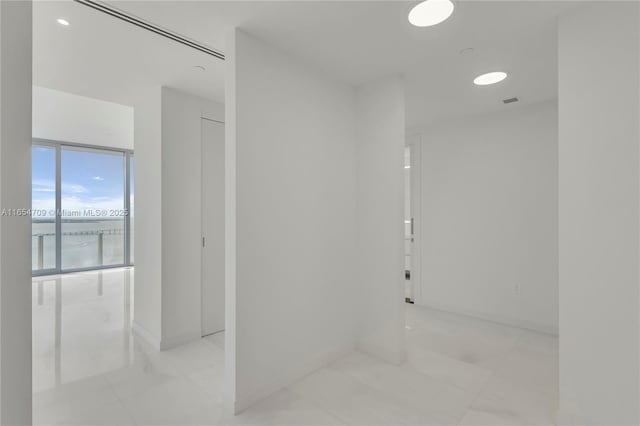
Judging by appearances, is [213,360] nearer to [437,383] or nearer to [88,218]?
[437,383]

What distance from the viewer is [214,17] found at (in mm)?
1975

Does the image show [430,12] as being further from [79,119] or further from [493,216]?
[79,119]

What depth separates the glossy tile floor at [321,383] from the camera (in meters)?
2.04

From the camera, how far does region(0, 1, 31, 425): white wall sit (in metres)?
0.50

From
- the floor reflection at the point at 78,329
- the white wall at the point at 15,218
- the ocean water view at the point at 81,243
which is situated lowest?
the floor reflection at the point at 78,329

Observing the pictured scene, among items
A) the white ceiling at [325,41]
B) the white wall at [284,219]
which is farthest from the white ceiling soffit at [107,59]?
the white wall at [284,219]

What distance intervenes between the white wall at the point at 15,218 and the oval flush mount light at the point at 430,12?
198 cm

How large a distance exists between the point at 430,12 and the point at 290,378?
2.79m

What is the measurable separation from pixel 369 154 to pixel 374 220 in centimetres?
64

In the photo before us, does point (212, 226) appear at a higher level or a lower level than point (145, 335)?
higher

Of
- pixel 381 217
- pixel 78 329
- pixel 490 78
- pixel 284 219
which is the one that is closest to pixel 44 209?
pixel 78 329

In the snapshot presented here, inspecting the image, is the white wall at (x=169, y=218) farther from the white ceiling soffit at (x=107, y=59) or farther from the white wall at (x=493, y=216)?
the white wall at (x=493, y=216)

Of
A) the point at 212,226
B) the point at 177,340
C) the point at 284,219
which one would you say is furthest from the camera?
the point at 212,226

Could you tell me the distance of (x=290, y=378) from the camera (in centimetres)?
245
